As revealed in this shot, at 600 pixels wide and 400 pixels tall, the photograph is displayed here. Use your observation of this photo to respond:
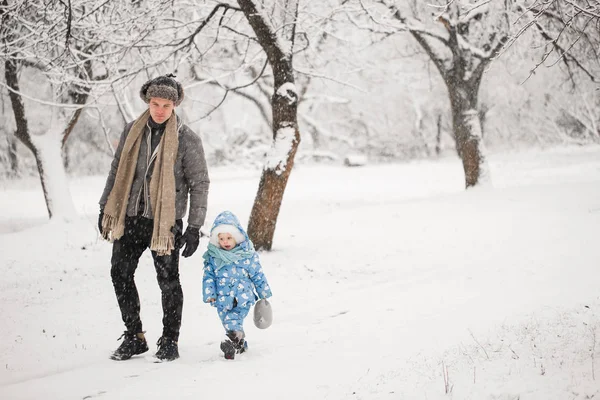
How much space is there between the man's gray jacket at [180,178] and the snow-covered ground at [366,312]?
1.17m

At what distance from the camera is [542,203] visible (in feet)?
36.9

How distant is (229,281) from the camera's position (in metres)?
3.96

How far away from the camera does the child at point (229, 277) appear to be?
3930mm

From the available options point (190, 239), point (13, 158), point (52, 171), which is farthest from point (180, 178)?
point (13, 158)

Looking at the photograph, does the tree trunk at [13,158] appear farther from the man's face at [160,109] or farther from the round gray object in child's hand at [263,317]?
the round gray object in child's hand at [263,317]

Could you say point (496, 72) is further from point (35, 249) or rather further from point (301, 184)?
point (35, 249)

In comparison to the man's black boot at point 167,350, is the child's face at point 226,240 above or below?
above

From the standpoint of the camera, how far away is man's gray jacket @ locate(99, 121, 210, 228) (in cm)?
374

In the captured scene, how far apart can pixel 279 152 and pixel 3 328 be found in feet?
14.6

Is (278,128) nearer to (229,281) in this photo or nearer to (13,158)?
(229,281)

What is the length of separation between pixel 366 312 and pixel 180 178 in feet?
8.35

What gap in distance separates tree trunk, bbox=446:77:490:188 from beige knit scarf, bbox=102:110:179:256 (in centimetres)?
1068

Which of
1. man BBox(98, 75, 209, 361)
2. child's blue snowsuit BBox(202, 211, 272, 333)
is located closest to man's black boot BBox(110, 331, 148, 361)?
man BBox(98, 75, 209, 361)

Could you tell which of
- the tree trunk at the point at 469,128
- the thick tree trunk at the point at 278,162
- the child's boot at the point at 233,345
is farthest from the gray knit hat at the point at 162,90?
the tree trunk at the point at 469,128
